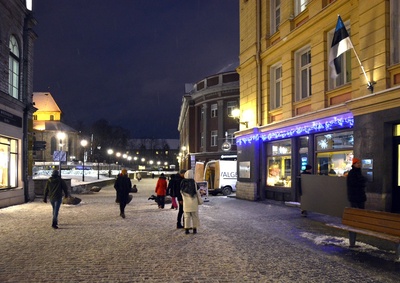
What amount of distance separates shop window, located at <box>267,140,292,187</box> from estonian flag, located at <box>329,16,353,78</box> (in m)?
6.25

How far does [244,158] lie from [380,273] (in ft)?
54.1

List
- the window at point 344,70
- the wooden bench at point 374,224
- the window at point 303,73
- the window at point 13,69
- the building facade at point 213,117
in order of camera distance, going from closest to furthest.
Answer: the wooden bench at point 374,224 < the window at point 344,70 < the window at point 303,73 < the window at point 13,69 < the building facade at point 213,117

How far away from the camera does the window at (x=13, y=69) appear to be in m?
20.2

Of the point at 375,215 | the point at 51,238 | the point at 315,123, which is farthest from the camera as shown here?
the point at 315,123

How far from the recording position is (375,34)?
13070 mm

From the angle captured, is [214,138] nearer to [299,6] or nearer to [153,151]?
[299,6]

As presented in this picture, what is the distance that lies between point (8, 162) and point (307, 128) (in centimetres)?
1366

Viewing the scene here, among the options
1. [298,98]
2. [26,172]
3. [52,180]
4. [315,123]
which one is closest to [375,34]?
[315,123]

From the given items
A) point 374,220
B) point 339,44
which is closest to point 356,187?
point 374,220

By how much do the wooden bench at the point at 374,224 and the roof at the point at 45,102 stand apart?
9084 centimetres

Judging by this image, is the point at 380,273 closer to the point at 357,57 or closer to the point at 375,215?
the point at 375,215

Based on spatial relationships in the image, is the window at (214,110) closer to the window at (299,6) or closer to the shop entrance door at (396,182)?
the window at (299,6)

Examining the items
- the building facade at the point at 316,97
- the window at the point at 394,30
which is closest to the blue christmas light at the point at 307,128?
the building facade at the point at 316,97

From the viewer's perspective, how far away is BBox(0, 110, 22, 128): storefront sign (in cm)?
1865
